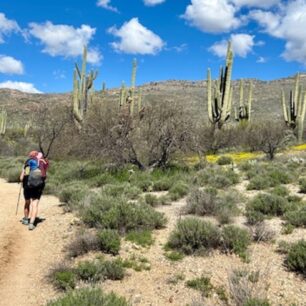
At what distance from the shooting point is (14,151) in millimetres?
35000

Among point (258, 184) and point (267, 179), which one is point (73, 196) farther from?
point (267, 179)

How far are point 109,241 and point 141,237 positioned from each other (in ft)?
2.29

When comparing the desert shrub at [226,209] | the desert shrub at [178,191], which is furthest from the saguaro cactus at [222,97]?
the desert shrub at [226,209]

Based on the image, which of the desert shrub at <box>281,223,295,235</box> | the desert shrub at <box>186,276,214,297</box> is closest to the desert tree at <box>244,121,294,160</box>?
the desert shrub at <box>281,223,295,235</box>

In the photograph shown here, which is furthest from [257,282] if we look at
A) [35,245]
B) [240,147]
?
[240,147]

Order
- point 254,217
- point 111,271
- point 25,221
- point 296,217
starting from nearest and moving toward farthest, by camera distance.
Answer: point 111,271, point 296,217, point 254,217, point 25,221

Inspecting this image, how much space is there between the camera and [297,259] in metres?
6.43

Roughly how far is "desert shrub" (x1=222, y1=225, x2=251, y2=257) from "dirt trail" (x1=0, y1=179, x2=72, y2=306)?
2.98m

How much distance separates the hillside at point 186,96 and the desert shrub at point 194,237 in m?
48.4

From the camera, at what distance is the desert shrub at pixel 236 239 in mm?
7172

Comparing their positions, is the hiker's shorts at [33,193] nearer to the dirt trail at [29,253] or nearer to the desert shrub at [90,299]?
the dirt trail at [29,253]

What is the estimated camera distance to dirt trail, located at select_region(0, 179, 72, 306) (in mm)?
6277

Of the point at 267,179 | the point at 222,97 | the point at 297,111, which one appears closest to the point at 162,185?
the point at 267,179

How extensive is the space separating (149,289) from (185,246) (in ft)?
4.50
